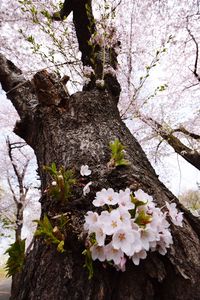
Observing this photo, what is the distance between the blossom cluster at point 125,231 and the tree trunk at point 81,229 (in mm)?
102

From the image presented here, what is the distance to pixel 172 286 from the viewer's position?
1.20 m

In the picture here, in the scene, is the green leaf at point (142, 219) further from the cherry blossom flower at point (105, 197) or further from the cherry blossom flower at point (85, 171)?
the cherry blossom flower at point (85, 171)

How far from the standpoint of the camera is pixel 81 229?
1313mm

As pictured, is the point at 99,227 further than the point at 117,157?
No

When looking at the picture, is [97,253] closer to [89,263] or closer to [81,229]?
[89,263]

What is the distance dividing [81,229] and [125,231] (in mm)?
303

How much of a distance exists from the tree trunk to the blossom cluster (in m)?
0.10

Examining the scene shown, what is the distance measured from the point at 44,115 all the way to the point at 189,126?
9959 mm

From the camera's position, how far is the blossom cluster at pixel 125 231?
3.57ft

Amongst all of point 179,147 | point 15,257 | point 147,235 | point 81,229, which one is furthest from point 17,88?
point 179,147

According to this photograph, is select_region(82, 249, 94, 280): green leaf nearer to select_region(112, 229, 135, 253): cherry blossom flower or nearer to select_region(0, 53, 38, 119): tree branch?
select_region(112, 229, 135, 253): cherry blossom flower

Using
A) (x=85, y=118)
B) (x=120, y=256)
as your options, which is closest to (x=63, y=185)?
(x=120, y=256)

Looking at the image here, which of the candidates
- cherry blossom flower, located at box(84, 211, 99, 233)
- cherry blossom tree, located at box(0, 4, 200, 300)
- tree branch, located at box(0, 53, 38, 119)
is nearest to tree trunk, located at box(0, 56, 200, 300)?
cherry blossom tree, located at box(0, 4, 200, 300)

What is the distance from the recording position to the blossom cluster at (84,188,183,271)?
3.57 feet
